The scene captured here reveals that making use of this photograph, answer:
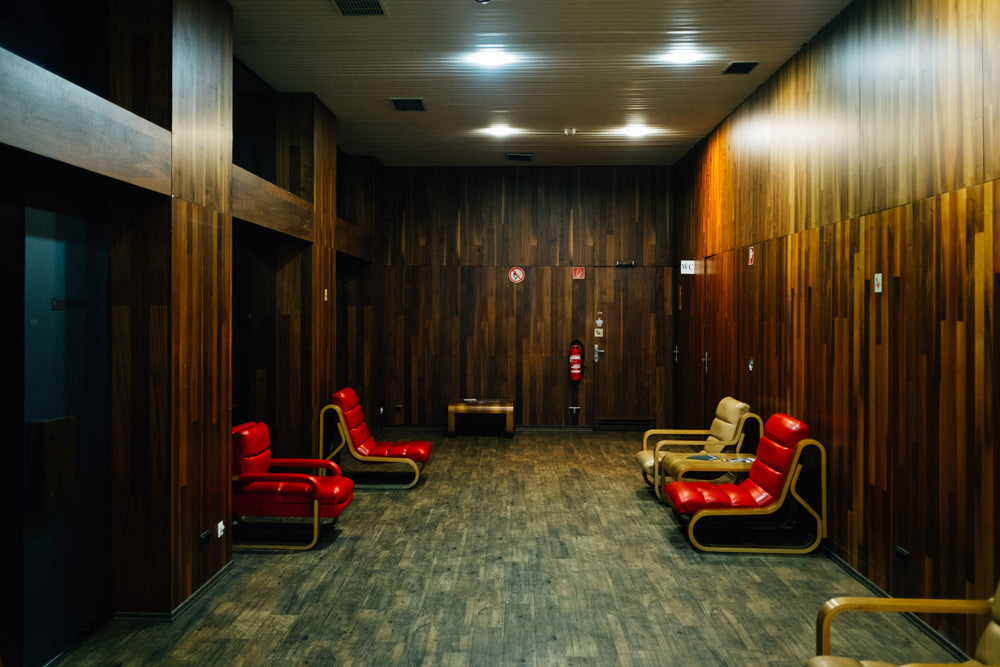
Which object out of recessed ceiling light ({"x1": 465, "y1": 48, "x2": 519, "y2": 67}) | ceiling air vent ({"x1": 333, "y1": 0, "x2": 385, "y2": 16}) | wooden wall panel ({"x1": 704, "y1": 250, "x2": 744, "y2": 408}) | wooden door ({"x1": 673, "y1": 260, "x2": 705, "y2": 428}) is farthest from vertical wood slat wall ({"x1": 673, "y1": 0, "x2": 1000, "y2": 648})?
ceiling air vent ({"x1": 333, "y1": 0, "x2": 385, "y2": 16})

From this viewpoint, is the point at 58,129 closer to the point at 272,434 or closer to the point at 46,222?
the point at 46,222

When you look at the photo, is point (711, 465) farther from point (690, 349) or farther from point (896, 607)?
point (690, 349)

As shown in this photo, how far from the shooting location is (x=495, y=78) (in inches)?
227

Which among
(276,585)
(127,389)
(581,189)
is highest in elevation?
(581,189)

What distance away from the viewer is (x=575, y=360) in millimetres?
9383

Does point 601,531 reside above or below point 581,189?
below

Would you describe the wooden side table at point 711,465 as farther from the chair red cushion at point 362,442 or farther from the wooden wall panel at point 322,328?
the wooden wall panel at point 322,328

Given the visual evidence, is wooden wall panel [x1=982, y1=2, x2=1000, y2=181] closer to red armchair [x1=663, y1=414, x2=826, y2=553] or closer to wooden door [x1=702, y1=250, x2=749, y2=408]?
red armchair [x1=663, y1=414, x2=826, y2=553]

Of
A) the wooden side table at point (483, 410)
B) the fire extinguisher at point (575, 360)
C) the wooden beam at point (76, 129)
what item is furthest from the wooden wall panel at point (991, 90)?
the fire extinguisher at point (575, 360)

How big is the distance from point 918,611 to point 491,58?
182 inches

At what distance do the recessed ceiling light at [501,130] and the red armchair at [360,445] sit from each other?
3.34 meters

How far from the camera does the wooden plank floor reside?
3268 millimetres

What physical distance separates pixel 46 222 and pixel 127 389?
0.95 metres

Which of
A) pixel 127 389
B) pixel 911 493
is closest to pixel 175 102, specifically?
pixel 127 389
